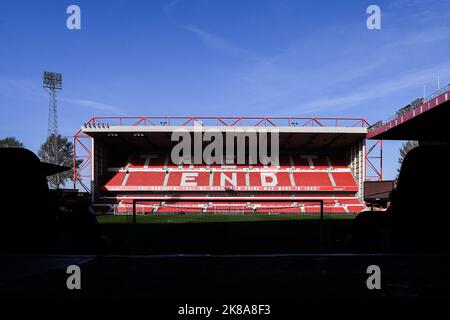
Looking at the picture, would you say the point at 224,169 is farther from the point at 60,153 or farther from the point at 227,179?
the point at 60,153

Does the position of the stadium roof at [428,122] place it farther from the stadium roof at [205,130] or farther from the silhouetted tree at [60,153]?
the silhouetted tree at [60,153]

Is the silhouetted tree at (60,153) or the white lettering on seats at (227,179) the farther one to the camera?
the silhouetted tree at (60,153)

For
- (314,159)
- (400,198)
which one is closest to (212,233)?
(400,198)

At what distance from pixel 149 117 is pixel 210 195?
10.6 metres

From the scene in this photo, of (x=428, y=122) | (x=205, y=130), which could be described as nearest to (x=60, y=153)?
(x=205, y=130)

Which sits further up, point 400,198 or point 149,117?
point 149,117

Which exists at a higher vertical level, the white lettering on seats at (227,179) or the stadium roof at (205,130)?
the stadium roof at (205,130)

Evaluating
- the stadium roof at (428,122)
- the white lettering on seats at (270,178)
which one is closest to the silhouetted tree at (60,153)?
the white lettering on seats at (270,178)

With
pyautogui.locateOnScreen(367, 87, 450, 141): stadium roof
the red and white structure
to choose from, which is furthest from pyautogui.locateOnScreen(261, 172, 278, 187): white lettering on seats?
pyautogui.locateOnScreen(367, 87, 450, 141): stadium roof

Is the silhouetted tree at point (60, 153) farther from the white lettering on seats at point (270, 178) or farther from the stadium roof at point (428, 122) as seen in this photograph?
the stadium roof at point (428, 122)

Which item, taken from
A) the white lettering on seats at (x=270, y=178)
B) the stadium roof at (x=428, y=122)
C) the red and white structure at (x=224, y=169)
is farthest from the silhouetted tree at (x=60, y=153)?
the stadium roof at (x=428, y=122)

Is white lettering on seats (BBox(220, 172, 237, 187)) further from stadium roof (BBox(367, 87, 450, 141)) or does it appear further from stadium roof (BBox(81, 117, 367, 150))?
stadium roof (BBox(367, 87, 450, 141))

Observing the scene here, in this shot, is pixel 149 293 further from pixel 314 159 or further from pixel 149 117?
pixel 314 159
